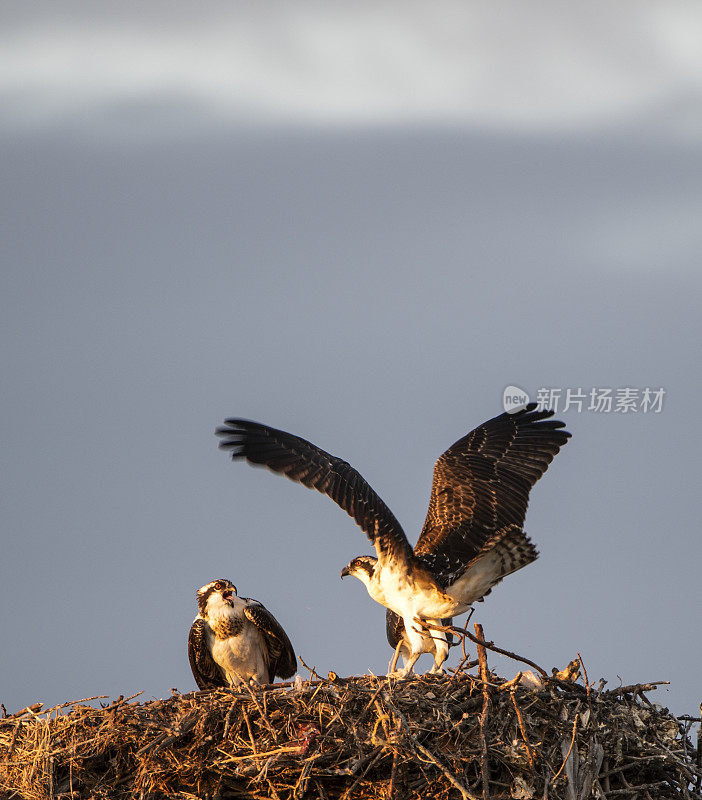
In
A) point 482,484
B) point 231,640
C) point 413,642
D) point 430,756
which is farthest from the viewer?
point 482,484

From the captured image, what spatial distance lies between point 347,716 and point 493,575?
2.58 meters

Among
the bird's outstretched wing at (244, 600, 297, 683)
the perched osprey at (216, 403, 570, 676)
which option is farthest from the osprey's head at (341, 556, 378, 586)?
the bird's outstretched wing at (244, 600, 297, 683)

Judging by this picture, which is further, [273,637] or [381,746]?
[273,637]

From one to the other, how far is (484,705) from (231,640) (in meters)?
3.58

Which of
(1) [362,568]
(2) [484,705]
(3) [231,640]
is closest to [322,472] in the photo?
(1) [362,568]

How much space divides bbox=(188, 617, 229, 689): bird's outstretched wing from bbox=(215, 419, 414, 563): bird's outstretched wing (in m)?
1.69

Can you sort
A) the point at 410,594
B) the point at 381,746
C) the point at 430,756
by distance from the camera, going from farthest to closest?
the point at 410,594 < the point at 381,746 < the point at 430,756

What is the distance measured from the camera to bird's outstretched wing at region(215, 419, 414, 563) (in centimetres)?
1092

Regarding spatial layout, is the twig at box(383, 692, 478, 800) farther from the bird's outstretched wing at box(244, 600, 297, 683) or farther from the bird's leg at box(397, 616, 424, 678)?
the bird's outstretched wing at box(244, 600, 297, 683)

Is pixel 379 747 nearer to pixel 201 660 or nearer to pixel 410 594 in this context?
pixel 410 594

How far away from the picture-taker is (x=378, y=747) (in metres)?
8.40

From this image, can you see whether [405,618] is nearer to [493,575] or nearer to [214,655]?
[493,575]

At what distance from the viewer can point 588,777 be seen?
8.47m

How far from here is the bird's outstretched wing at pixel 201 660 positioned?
38.1ft
